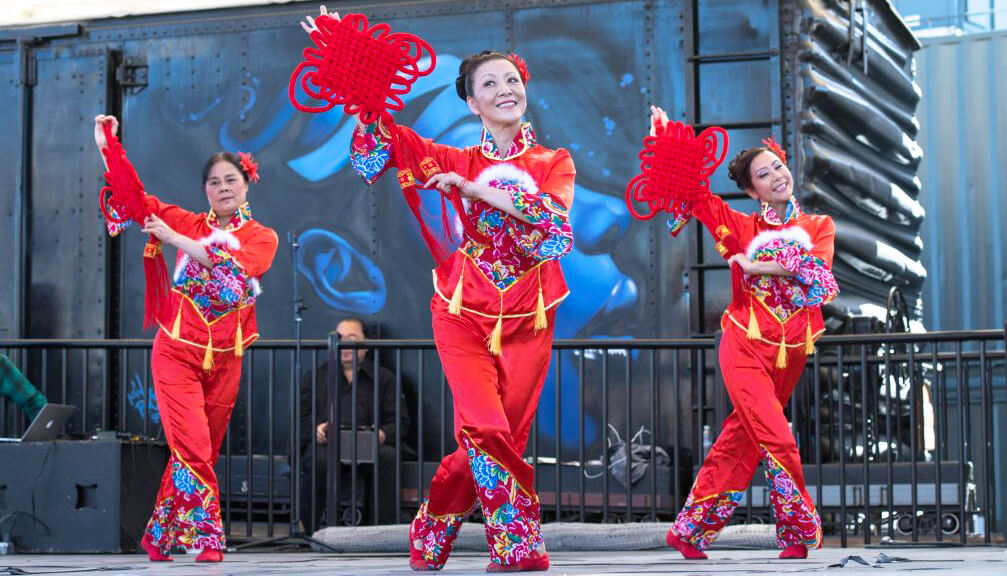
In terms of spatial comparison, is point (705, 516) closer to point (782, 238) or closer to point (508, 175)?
point (782, 238)

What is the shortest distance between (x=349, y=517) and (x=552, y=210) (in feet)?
12.6

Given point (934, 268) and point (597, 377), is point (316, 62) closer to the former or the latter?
point (597, 377)

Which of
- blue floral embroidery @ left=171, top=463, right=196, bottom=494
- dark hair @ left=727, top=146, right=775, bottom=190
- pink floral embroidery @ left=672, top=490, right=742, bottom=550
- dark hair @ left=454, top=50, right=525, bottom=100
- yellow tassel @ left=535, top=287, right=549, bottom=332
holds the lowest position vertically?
pink floral embroidery @ left=672, top=490, right=742, bottom=550

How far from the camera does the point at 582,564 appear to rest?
539cm

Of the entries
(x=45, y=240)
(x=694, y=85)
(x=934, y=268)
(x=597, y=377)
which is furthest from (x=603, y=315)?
(x=934, y=268)

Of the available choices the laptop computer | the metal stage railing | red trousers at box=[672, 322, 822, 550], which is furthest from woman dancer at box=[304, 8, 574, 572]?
the laptop computer

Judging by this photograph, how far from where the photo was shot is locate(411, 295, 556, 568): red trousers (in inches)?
181

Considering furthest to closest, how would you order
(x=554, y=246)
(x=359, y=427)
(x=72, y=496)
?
(x=359, y=427) < (x=72, y=496) < (x=554, y=246)

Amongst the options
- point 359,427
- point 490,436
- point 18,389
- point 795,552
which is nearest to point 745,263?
point 795,552

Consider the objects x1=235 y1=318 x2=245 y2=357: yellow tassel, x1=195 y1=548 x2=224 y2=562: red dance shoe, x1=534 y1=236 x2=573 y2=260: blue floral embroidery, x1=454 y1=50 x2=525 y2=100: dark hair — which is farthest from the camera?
x1=235 y1=318 x2=245 y2=357: yellow tassel

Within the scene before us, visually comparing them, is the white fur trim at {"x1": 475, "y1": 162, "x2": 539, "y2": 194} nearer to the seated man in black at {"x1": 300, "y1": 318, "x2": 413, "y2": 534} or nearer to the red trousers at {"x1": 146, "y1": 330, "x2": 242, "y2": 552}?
the red trousers at {"x1": 146, "y1": 330, "x2": 242, "y2": 552}

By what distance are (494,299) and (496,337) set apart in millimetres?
130

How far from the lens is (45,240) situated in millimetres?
9273

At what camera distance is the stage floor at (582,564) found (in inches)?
187
